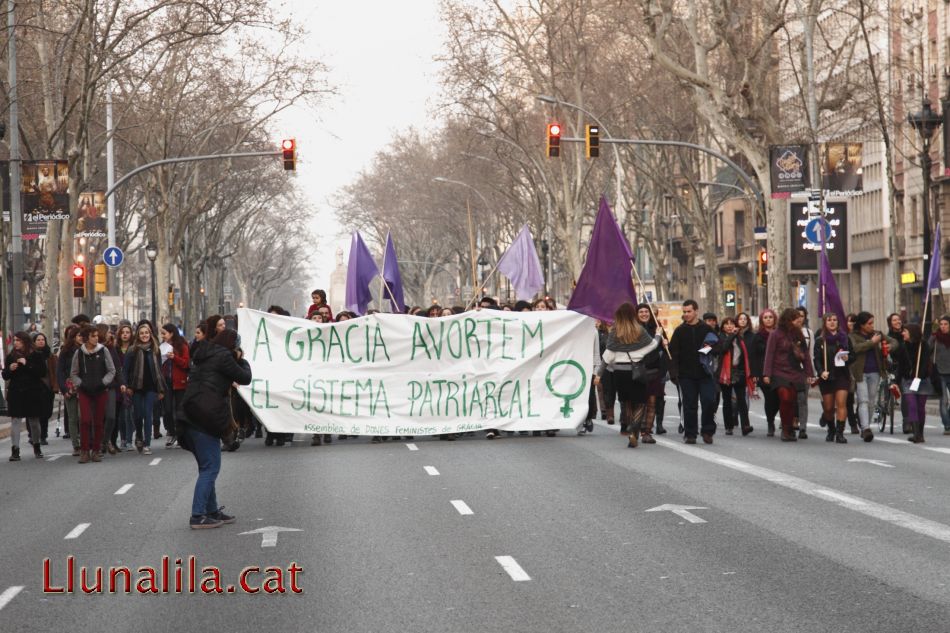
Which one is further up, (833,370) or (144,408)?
(833,370)

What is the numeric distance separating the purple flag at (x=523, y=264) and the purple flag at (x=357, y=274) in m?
6.65

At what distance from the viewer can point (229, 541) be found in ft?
42.0

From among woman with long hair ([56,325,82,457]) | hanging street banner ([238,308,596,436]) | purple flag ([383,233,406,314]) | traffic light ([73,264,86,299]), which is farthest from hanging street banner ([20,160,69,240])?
woman with long hair ([56,325,82,457])

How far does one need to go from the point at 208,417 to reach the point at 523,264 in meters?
23.4

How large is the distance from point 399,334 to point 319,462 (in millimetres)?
3809

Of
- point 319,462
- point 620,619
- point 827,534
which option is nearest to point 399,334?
point 319,462

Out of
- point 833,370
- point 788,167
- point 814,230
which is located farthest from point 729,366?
point 788,167

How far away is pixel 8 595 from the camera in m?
10.5

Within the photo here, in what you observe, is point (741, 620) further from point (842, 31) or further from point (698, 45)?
point (842, 31)

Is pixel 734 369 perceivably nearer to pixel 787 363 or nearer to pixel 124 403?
pixel 787 363

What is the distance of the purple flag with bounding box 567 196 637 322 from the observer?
24.0 metres

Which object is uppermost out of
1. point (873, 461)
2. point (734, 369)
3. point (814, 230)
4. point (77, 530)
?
point (814, 230)

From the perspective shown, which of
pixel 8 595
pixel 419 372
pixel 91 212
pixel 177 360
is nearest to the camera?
pixel 8 595

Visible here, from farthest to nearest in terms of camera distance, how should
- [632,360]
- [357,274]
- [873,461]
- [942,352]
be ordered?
[357,274] → [942,352] → [632,360] → [873,461]
